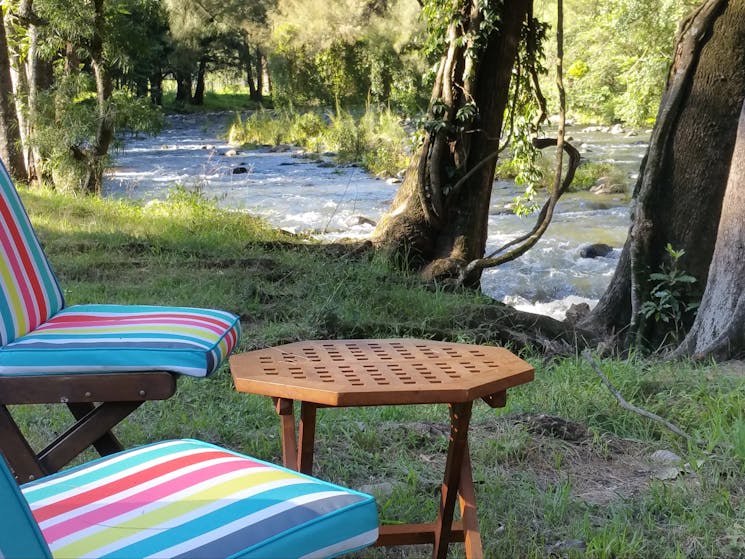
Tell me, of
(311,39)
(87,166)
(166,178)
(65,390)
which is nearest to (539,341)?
(65,390)

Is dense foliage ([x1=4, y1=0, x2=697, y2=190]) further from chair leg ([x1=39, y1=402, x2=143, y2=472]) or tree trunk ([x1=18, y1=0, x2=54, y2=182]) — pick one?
chair leg ([x1=39, y1=402, x2=143, y2=472])

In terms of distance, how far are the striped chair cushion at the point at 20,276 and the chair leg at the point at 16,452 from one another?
1.06 feet

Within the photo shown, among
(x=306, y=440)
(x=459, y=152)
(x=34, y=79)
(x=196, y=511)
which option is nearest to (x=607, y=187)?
(x=459, y=152)

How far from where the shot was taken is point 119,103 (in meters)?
11.4

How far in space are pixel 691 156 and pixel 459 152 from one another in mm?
2342

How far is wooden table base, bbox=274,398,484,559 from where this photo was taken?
2.14 metres

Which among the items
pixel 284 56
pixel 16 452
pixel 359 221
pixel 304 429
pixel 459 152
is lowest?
pixel 359 221

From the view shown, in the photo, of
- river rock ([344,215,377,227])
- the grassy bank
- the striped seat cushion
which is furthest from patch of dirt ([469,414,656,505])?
river rock ([344,215,377,227])

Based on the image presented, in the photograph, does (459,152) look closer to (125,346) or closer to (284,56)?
(125,346)

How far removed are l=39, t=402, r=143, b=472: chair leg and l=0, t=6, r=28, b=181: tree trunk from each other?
9.58m

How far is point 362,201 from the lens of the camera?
46.8 ft

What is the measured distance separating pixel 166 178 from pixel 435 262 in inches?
408

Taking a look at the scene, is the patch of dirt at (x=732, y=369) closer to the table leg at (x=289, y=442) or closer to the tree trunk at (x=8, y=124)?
the table leg at (x=289, y=442)

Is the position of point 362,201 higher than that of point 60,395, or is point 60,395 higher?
point 60,395
